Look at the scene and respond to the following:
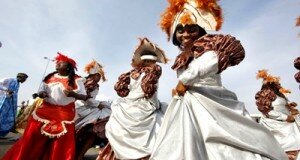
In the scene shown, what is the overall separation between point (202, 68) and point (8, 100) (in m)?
7.01

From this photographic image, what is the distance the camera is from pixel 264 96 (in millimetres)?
6789

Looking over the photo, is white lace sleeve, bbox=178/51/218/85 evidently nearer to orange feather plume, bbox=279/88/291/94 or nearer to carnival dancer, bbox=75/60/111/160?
carnival dancer, bbox=75/60/111/160

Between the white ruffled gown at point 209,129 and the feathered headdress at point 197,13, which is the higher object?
the feathered headdress at point 197,13

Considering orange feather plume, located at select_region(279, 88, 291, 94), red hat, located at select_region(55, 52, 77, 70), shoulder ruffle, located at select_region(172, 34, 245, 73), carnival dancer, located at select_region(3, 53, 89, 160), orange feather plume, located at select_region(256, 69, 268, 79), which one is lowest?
carnival dancer, located at select_region(3, 53, 89, 160)

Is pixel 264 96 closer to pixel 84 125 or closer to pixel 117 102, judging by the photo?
pixel 117 102

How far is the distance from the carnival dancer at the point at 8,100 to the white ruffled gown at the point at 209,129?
656 centimetres

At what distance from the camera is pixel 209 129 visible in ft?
7.35

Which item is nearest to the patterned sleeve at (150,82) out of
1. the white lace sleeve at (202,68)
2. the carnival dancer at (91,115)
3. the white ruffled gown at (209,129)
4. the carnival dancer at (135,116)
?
the carnival dancer at (135,116)

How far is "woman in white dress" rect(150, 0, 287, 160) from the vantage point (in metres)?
2.19

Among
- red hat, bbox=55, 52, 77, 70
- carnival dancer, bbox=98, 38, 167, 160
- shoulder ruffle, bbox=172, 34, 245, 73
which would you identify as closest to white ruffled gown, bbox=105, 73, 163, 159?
carnival dancer, bbox=98, 38, 167, 160

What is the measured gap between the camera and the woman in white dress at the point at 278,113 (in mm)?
6125

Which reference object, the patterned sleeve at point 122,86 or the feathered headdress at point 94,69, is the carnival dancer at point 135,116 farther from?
the feathered headdress at point 94,69

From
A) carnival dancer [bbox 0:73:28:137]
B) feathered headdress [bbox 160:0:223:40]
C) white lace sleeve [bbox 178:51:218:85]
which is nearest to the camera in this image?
white lace sleeve [bbox 178:51:218:85]

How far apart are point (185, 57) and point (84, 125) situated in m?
3.99
